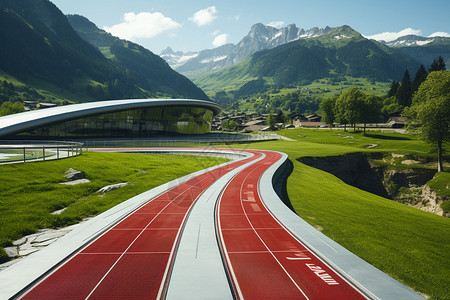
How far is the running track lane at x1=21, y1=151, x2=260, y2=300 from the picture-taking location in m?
5.97

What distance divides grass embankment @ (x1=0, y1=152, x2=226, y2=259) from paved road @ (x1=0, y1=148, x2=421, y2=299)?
1.85m

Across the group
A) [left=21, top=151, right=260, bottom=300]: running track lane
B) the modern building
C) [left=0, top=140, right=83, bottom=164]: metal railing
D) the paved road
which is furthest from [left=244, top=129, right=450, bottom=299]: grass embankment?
the modern building

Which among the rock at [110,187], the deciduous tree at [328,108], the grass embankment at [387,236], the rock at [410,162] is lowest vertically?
the rock at [410,162]

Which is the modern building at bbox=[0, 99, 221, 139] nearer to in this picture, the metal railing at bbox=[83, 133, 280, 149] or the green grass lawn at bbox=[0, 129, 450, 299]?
the metal railing at bbox=[83, 133, 280, 149]

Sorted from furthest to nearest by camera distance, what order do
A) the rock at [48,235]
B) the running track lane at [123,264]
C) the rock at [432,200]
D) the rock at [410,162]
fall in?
the rock at [410,162], the rock at [432,200], the rock at [48,235], the running track lane at [123,264]

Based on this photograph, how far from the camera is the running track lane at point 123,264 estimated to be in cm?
597

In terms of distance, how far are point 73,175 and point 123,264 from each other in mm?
11445

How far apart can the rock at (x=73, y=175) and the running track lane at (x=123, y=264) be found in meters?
7.35

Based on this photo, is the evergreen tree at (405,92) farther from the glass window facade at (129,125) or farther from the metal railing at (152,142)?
the glass window facade at (129,125)

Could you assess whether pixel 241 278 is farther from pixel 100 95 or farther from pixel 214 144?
pixel 100 95

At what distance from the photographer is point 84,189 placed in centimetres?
1462

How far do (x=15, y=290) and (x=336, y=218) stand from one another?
41.3ft

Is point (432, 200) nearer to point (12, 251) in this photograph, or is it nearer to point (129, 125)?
point (12, 251)

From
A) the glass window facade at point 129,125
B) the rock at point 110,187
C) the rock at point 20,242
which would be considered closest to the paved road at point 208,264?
the rock at point 20,242
